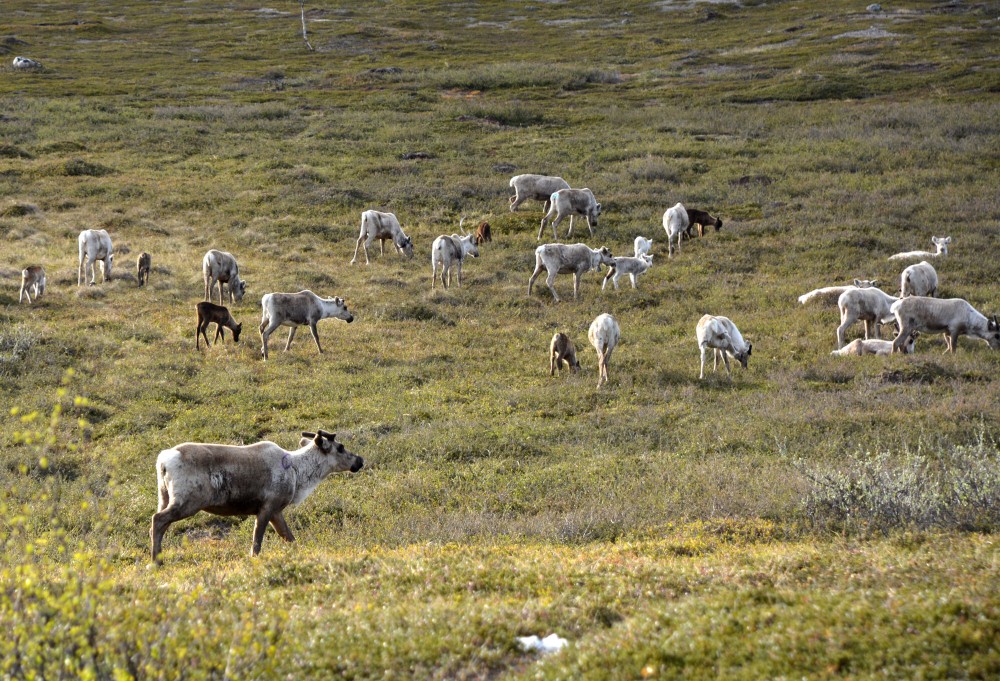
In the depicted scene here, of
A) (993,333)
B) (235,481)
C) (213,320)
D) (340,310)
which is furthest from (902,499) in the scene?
(213,320)

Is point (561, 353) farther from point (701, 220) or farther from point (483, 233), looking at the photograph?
point (701, 220)

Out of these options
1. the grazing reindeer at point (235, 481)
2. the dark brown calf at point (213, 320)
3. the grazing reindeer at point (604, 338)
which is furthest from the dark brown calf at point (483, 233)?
the grazing reindeer at point (235, 481)

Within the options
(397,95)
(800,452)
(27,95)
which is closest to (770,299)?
(800,452)

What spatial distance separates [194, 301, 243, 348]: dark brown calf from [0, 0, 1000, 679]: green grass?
0.43 metres

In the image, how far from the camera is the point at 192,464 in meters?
9.59

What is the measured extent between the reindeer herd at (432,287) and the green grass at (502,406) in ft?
1.88

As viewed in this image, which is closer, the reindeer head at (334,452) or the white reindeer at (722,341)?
the reindeer head at (334,452)

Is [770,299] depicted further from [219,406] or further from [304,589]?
[304,589]

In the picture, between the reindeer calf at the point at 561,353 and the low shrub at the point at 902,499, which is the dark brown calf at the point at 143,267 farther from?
the low shrub at the point at 902,499

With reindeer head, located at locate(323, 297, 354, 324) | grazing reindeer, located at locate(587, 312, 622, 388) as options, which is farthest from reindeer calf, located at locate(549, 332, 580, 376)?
reindeer head, located at locate(323, 297, 354, 324)

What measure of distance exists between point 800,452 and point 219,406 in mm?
10145

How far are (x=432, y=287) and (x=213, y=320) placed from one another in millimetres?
7687

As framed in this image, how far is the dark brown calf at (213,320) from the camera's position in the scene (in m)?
19.9

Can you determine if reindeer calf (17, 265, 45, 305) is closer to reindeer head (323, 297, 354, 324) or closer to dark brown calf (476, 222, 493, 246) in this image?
reindeer head (323, 297, 354, 324)
